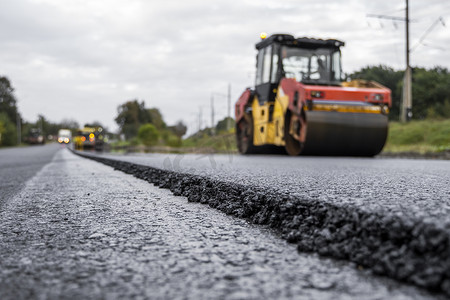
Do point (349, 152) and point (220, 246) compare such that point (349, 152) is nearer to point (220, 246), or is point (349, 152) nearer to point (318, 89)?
point (318, 89)

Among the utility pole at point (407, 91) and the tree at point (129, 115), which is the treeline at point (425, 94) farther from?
the tree at point (129, 115)

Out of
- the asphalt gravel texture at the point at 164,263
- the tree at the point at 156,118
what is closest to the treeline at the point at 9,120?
the tree at the point at 156,118

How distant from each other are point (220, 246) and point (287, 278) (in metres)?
0.44

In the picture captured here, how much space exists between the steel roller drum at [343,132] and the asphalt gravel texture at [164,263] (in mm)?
7280

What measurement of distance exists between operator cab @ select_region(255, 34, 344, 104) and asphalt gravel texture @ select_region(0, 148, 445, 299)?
30.2ft

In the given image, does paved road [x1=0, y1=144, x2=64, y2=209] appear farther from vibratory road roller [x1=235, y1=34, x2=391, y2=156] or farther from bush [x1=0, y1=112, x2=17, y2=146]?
bush [x1=0, y1=112, x2=17, y2=146]

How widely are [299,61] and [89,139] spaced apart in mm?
30099

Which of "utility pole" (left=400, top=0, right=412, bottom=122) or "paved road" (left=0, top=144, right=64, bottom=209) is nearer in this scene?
"paved road" (left=0, top=144, right=64, bottom=209)

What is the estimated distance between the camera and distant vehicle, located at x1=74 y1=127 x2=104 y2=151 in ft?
119

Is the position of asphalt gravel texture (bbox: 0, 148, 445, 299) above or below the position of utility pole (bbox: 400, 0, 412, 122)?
below

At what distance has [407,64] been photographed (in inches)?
876

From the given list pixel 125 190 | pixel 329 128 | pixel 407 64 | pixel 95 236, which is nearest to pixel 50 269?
pixel 95 236

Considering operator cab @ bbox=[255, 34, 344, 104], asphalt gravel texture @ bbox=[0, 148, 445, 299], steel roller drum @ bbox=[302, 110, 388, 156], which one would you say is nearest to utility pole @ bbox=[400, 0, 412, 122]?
operator cab @ bbox=[255, 34, 344, 104]

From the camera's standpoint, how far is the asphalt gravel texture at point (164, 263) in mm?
1117
